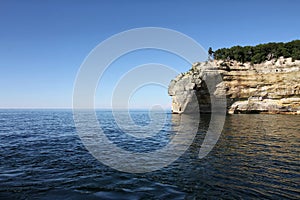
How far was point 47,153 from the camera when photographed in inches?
754

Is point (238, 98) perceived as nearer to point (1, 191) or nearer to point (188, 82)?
point (188, 82)

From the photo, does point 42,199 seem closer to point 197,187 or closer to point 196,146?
point 197,187

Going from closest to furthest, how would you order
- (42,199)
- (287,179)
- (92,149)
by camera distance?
1. (42,199)
2. (287,179)
3. (92,149)

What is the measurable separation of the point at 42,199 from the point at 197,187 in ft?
25.5

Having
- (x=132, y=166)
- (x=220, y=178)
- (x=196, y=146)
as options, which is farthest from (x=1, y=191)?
(x=196, y=146)

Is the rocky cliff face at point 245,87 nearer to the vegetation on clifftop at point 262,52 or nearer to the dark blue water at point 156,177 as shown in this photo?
the vegetation on clifftop at point 262,52

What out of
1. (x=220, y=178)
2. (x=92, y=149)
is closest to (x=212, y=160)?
(x=220, y=178)

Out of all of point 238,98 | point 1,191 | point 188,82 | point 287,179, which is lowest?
point 1,191

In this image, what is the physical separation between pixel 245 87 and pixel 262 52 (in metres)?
28.7

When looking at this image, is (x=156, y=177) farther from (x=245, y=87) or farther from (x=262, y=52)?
(x=262, y=52)

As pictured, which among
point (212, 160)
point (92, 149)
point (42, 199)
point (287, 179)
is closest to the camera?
point (42, 199)

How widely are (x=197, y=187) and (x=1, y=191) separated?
10111 millimetres

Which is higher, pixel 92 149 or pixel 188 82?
pixel 188 82

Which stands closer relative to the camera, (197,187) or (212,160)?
(197,187)
